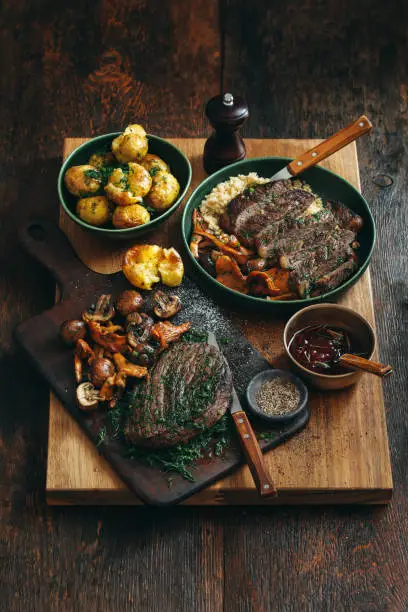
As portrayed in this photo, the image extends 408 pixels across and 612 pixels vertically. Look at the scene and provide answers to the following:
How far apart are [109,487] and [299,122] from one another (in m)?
3.07

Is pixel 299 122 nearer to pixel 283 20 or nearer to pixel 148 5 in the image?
pixel 283 20

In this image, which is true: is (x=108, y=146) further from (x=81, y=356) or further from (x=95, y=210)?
(x=81, y=356)

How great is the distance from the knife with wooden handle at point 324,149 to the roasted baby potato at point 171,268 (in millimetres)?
830

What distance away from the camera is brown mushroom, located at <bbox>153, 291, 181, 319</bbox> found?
4.75 m

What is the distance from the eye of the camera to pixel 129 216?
4.88 m

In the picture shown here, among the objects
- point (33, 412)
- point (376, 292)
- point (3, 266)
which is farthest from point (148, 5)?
point (33, 412)

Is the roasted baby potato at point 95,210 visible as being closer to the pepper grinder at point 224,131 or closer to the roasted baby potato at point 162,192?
the roasted baby potato at point 162,192

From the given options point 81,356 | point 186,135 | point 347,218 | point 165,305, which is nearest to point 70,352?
point 81,356

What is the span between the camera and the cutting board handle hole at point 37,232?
16.8 feet

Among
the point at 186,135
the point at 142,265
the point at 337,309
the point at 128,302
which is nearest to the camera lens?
the point at 337,309

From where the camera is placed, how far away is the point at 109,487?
4391 millimetres

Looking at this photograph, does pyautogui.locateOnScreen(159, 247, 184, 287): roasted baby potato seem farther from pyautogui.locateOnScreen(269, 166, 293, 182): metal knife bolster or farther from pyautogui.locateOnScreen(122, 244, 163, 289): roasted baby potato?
pyautogui.locateOnScreen(269, 166, 293, 182): metal knife bolster

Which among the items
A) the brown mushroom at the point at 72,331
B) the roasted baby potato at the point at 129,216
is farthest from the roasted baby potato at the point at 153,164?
the brown mushroom at the point at 72,331

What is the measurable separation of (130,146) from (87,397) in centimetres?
155
